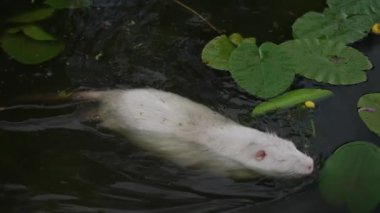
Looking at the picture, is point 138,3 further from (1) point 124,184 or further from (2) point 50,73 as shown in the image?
(1) point 124,184

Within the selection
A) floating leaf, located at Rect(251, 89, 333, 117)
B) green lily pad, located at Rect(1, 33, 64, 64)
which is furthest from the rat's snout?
green lily pad, located at Rect(1, 33, 64, 64)

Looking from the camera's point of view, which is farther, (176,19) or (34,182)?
(176,19)

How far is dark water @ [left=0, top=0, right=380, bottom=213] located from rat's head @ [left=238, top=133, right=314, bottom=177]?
0.21 feet

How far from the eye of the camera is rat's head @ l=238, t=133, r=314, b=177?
3.13 meters

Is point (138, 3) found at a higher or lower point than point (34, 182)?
higher

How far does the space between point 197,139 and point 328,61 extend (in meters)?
0.88

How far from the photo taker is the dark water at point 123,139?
3.12 m

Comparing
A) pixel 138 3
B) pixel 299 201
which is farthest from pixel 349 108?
pixel 138 3

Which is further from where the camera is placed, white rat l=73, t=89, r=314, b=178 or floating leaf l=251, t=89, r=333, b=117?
floating leaf l=251, t=89, r=333, b=117

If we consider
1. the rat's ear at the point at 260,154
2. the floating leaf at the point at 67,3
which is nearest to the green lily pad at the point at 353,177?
the rat's ear at the point at 260,154

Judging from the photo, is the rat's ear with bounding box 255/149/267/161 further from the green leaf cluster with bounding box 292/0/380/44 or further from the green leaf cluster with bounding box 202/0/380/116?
the green leaf cluster with bounding box 292/0/380/44

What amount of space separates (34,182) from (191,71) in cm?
111

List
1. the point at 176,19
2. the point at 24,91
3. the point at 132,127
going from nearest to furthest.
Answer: the point at 132,127, the point at 24,91, the point at 176,19

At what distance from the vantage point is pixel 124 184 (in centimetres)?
320
